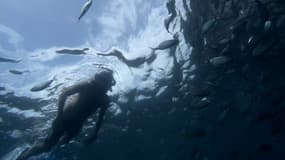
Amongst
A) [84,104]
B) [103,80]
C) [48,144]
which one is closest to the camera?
[103,80]

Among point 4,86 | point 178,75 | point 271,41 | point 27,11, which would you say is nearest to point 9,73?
point 4,86

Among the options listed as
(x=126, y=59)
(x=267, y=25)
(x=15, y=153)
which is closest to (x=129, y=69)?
(x=126, y=59)

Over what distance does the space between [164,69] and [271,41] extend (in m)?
6.06

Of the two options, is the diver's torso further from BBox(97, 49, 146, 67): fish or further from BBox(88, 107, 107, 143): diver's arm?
BBox(97, 49, 146, 67): fish

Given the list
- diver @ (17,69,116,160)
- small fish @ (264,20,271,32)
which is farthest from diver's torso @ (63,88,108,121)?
small fish @ (264,20,271,32)

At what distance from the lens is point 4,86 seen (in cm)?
1377

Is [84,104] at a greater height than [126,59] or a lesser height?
lesser

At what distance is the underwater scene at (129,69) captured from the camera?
10837 millimetres

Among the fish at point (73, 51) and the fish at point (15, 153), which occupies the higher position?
the fish at point (73, 51)

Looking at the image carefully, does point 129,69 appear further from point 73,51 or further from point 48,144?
point 48,144

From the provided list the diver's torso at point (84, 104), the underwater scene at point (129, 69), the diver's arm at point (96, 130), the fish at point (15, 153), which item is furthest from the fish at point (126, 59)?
the fish at point (15, 153)

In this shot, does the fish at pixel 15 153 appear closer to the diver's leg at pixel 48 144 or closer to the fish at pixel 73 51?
the diver's leg at pixel 48 144

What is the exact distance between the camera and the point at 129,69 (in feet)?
48.1

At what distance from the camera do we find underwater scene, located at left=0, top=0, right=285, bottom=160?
427 inches
